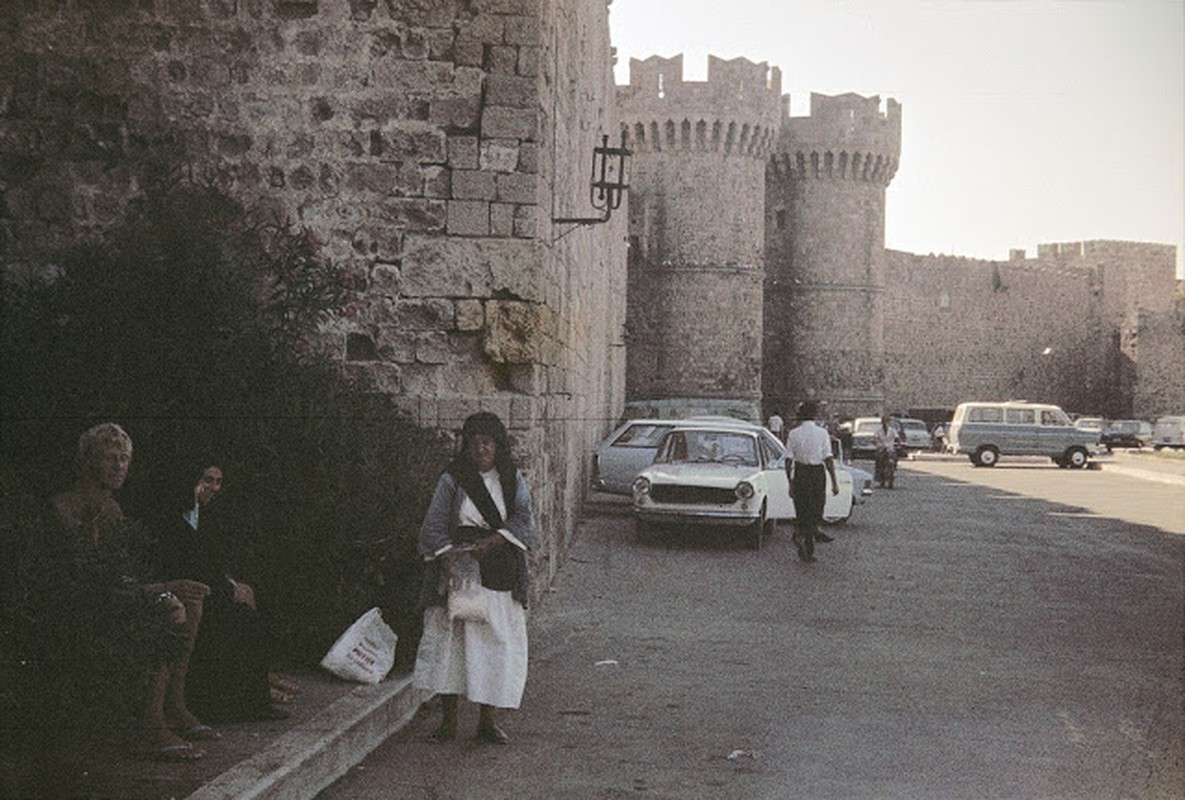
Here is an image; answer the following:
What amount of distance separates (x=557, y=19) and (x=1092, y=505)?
585 inches

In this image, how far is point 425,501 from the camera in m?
7.77

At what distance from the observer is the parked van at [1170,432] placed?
49188mm

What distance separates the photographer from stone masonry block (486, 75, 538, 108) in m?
8.87

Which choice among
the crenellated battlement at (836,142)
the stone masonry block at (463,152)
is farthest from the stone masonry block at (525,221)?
the crenellated battlement at (836,142)

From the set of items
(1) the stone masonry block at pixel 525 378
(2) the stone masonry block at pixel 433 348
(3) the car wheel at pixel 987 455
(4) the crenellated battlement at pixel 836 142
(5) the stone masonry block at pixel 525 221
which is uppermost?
(4) the crenellated battlement at pixel 836 142

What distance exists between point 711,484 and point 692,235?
86.4ft

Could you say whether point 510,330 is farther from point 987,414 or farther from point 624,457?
point 987,414

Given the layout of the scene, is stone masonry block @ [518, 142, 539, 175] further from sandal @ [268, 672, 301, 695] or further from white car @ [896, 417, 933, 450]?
white car @ [896, 417, 933, 450]

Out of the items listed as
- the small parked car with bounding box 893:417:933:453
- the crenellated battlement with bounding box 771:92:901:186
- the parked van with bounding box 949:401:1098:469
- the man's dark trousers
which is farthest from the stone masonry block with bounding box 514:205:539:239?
the crenellated battlement with bounding box 771:92:901:186

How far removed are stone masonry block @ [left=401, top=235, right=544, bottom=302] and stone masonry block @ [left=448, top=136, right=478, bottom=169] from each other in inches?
17.5

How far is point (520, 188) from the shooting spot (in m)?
8.88

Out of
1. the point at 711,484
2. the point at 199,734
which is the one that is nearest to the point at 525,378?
the point at 199,734

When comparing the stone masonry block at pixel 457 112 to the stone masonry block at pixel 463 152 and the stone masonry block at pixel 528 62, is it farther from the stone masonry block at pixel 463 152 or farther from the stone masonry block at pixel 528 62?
the stone masonry block at pixel 528 62

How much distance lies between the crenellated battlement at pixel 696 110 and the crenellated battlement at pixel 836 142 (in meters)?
3.95
